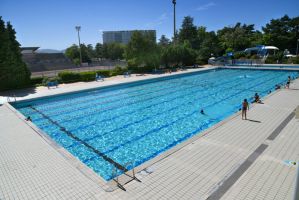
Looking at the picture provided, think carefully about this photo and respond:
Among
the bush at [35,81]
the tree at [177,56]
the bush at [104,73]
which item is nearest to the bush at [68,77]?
the bush at [35,81]

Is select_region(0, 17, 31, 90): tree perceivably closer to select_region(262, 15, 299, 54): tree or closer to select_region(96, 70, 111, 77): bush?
select_region(96, 70, 111, 77): bush

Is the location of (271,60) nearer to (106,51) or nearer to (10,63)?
(10,63)

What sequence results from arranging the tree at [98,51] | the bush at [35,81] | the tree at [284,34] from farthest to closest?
the tree at [98,51]
the tree at [284,34]
the bush at [35,81]

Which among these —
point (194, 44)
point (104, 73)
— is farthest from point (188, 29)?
point (104, 73)

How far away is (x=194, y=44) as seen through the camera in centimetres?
5434

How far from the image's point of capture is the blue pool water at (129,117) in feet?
→ 28.0

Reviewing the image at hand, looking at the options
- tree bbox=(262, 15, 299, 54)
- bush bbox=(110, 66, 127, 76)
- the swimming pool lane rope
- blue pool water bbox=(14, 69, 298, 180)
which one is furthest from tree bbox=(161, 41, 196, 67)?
tree bbox=(262, 15, 299, 54)

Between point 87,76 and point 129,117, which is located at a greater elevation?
point 87,76

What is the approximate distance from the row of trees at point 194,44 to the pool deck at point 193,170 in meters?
21.8

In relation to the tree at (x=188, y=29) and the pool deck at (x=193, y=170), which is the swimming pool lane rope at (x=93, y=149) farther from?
the tree at (x=188, y=29)

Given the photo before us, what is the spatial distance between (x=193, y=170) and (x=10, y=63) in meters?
20.5

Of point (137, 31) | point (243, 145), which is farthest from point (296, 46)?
point (243, 145)

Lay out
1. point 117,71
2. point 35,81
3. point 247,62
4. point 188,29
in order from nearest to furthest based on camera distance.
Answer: point 35,81 < point 117,71 < point 247,62 < point 188,29

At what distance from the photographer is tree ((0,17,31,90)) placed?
18969 millimetres
